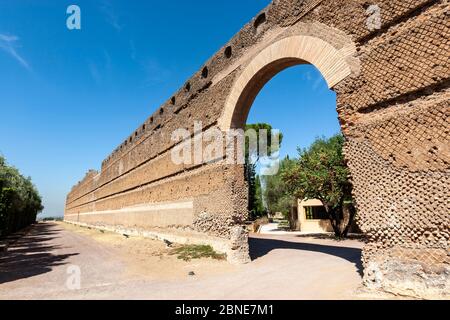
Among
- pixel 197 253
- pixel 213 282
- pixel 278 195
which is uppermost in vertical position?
pixel 278 195

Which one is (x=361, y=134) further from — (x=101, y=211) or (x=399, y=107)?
(x=101, y=211)

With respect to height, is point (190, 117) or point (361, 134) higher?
point (190, 117)

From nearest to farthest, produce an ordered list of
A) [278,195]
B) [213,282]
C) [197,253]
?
[213,282]
[197,253]
[278,195]

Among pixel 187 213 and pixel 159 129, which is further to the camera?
pixel 159 129

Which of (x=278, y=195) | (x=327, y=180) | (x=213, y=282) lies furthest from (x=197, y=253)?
(x=278, y=195)

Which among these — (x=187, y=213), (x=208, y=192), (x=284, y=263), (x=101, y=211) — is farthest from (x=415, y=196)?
(x=101, y=211)

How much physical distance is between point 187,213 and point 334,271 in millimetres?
5315

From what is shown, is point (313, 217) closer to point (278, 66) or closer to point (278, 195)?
point (278, 195)

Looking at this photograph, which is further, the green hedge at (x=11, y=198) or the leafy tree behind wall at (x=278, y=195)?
the leafy tree behind wall at (x=278, y=195)

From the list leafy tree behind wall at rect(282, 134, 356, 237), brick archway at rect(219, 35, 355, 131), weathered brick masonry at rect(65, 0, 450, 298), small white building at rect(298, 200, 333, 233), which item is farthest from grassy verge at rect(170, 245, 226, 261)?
small white building at rect(298, 200, 333, 233)

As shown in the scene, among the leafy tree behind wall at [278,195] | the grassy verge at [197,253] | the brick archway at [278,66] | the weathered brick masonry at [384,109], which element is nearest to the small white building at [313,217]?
the leafy tree behind wall at [278,195]

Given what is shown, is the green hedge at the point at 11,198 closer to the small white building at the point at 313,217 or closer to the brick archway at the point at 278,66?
the brick archway at the point at 278,66

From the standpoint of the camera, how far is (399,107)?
13.0ft
